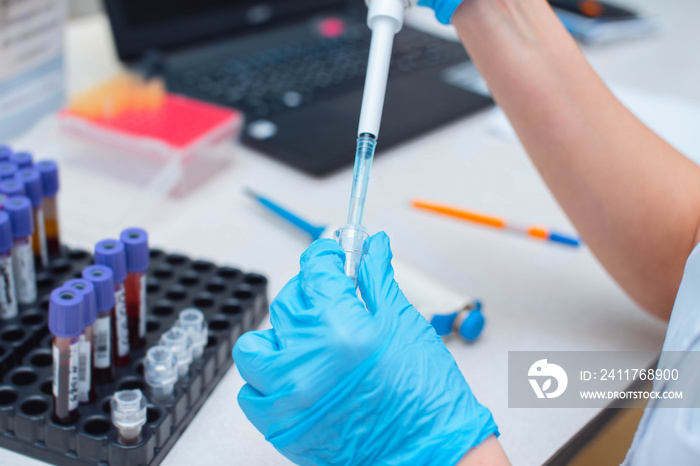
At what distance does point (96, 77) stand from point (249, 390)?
0.87m

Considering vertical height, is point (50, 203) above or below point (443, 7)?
below

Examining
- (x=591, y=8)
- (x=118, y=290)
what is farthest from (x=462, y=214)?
(x=591, y=8)

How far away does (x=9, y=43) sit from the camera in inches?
33.1

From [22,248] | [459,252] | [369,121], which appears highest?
[369,121]

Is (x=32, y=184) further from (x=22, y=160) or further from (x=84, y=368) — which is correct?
(x=84, y=368)

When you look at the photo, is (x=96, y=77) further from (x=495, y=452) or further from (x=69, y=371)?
(x=495, y=452)

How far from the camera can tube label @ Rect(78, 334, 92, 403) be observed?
1.62 ft

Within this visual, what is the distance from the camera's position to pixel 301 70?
1.14 metres

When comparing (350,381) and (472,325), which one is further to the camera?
(472,325)

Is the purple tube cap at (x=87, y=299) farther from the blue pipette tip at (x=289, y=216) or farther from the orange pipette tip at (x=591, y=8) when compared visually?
the orange pipette tip at (x=591, y=8)

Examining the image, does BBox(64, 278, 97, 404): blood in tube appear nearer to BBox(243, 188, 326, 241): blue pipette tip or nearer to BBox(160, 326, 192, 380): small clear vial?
BBox(160, 326, 192, 380): small clear vial

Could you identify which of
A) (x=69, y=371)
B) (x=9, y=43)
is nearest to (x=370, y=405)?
(x=69, y=371)

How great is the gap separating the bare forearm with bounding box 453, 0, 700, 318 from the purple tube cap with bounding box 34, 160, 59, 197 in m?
0.44

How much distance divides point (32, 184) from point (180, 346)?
0.22 meters
